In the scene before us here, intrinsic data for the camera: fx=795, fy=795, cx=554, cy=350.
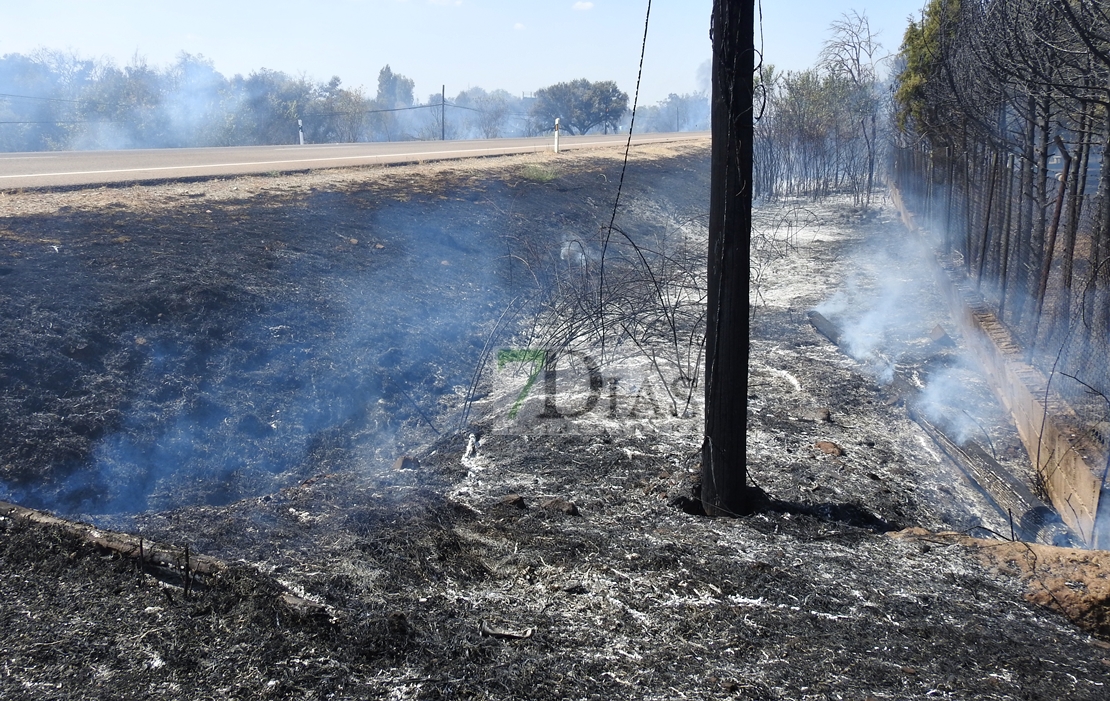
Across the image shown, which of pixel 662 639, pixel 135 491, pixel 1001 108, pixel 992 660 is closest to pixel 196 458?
pixel 135 491

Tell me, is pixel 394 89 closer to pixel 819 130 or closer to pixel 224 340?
pixel 819 130

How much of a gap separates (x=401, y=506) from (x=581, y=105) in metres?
60.2

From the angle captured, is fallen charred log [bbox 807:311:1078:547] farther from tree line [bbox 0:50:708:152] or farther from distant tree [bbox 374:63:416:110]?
distant tree [bbox 374:63:416:110]

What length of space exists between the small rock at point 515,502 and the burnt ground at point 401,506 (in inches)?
3.7

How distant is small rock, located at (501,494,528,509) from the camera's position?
4.77 m

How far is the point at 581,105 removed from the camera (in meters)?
61.4

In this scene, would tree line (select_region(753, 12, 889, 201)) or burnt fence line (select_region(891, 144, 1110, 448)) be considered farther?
tree line (select_region(753, 12, 889, 201))

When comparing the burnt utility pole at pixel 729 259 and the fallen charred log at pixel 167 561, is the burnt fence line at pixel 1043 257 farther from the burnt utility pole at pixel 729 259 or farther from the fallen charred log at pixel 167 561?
the fallen charred log at pixel 167 561

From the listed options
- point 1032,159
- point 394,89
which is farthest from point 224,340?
point 394,89

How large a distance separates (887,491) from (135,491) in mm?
5200

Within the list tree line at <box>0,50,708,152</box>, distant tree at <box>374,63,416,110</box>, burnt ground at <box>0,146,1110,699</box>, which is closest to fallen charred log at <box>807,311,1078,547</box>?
burnt ground at <box>0,146,1110,699</box>

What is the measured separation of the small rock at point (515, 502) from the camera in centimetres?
477

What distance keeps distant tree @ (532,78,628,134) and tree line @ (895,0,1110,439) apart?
48004 millimetres

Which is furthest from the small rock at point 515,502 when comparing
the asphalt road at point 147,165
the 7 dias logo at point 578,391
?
the asphalt road at point 147,165
